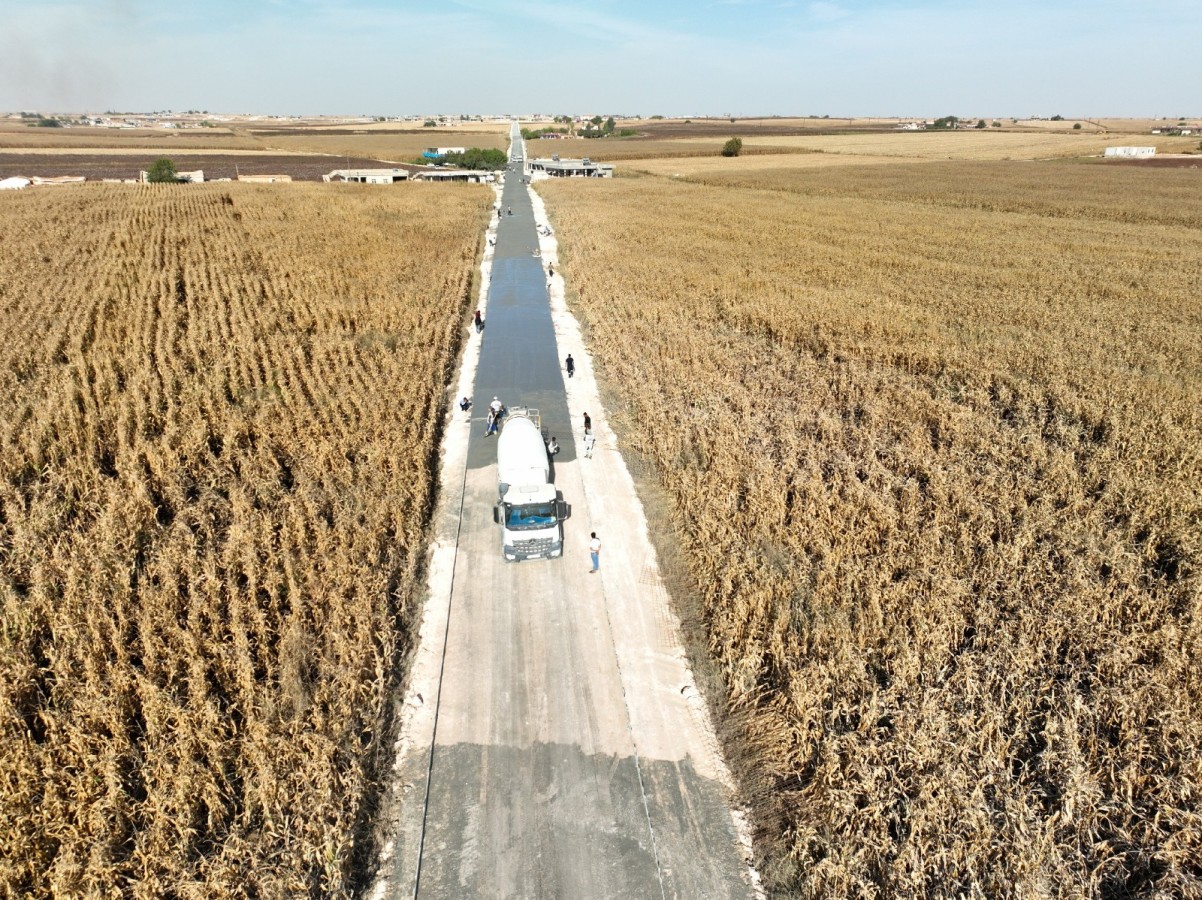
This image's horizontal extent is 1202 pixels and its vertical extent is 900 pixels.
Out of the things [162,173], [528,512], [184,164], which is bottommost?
[528,512]

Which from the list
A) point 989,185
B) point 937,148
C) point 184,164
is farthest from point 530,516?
point 937,148

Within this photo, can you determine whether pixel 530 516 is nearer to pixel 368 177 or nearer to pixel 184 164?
pixel 368 177

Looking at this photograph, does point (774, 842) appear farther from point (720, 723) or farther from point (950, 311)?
point (950, 311)

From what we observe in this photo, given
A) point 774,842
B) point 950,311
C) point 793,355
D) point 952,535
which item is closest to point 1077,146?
point 950,311

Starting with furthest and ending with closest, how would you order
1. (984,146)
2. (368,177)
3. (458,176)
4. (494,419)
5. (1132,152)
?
(984,146) → (1132,152) → (458,176) → (368,177) → (494,419)

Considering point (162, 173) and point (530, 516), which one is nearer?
Result: point (530, 516)

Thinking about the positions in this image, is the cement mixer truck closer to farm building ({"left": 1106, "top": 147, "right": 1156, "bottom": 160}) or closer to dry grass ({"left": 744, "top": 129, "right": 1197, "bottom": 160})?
dry grass ({"left": 744, "top": 129, "right": 1197, "bottom": 160})

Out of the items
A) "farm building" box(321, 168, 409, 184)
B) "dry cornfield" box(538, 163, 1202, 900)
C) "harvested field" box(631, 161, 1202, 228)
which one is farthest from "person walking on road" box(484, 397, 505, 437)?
"farm building" box(321, 168, 409, 184)

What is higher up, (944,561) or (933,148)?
(933,148)
